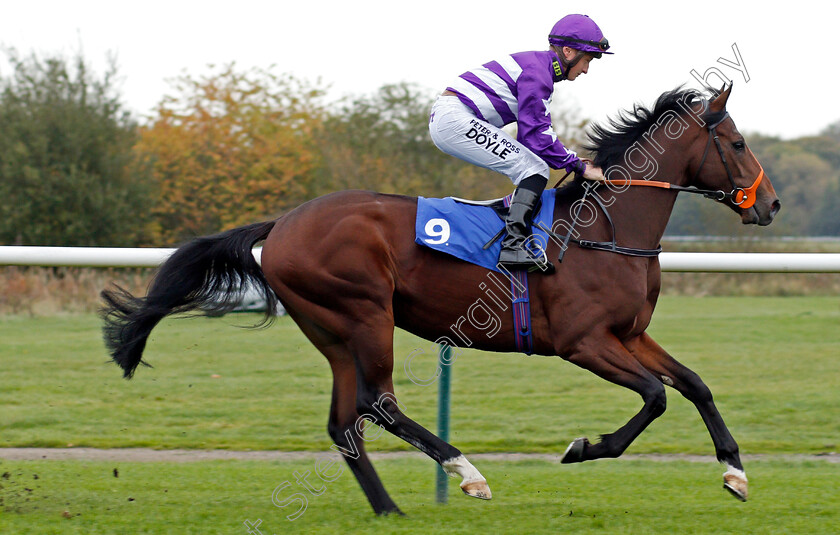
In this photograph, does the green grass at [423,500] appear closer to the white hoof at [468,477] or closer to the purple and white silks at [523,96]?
the white hoof at [468,477]

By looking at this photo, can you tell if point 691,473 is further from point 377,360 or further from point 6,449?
point 6,449

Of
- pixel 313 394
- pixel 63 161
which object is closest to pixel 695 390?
pixel 313 394

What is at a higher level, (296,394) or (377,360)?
(377,360)

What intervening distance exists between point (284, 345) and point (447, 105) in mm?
4862

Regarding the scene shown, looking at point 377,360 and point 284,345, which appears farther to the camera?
point 284,345

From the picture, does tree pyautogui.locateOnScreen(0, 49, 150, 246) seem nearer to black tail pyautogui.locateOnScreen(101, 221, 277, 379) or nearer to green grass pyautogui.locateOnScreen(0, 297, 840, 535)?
green grass pyautogui.locateOnScreen(0, 297, 840, 535)

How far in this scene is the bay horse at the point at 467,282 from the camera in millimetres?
3740

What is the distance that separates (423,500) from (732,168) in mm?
2109

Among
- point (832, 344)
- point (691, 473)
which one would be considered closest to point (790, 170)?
point (832, 344)

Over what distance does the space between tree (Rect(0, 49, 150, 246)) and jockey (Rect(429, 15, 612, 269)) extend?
13925 mm

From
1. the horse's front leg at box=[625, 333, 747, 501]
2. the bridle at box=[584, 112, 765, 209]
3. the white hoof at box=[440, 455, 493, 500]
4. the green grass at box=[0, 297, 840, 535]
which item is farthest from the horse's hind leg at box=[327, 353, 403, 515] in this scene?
the bridle at box=[584, 112, 765, 209]

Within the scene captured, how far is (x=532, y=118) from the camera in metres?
3.82

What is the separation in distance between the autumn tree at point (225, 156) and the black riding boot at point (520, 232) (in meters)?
14.9

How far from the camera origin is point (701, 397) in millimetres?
3803
